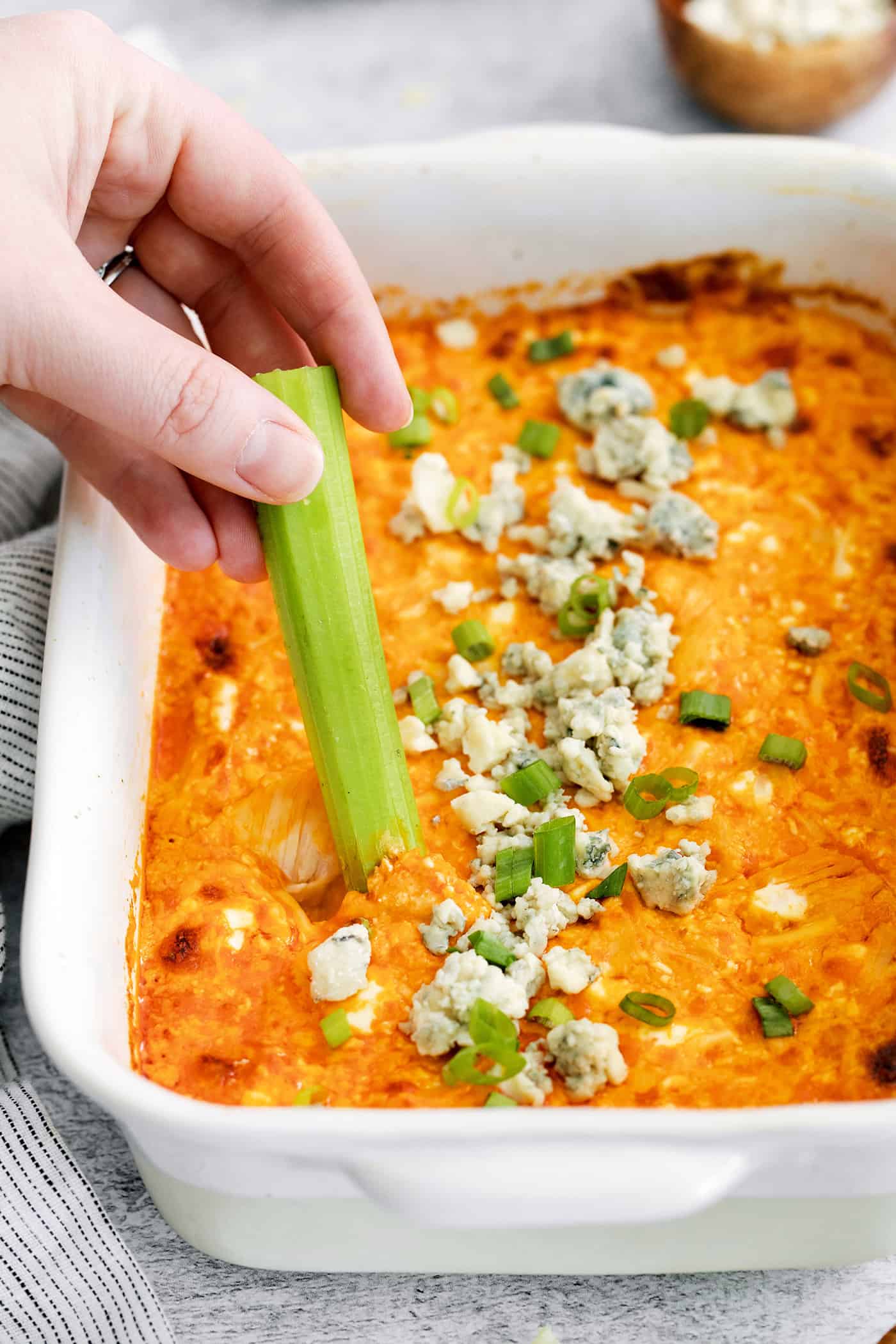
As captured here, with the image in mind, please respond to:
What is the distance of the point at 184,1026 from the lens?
1.86 m

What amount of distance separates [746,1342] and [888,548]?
1.31 m

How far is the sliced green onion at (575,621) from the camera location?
2227 millimetres

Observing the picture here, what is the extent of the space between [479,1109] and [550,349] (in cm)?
159

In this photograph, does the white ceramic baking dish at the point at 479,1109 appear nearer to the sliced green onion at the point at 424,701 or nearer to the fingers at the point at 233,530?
the fingers at the point at 233,530

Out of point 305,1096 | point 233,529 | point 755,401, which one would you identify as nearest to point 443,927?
point 305,1096

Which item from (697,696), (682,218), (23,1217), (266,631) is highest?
(682,218)

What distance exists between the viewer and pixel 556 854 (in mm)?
1916

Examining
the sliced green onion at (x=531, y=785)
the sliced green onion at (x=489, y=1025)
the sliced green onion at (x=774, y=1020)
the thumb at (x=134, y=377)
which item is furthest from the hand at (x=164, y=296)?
the sliced green onion at (x=774, y=1020)

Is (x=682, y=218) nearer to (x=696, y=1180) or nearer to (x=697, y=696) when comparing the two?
(x=697, y=696)

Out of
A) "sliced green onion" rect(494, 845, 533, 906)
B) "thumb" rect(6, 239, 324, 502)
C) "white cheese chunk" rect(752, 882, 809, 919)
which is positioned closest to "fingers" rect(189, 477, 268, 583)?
"thumb" rect(6, 239, 324, 502)

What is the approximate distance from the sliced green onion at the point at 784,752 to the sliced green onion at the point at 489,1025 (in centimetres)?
62

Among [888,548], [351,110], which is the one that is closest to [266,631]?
[888,548]

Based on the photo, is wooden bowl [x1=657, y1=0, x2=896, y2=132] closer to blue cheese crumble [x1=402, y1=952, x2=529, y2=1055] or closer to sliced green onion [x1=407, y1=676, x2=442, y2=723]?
sliced green onion [x1=407, y1=676, x2=442, y2=723]

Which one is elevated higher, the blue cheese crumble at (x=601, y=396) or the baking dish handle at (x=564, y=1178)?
the blue cheese crumble at (x=601, y=396)
